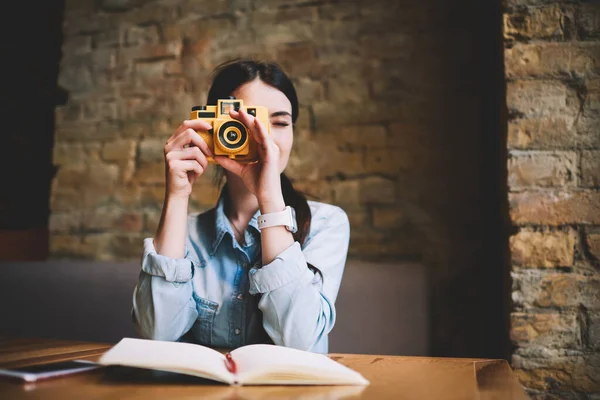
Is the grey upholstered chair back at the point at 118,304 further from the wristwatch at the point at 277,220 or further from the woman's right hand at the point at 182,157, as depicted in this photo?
the woman's right hand at the point at 182,157

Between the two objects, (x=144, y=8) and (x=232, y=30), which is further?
(x=144, y=8)

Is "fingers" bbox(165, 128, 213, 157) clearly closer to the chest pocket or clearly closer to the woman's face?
the woman's face

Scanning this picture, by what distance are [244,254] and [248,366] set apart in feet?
1.87

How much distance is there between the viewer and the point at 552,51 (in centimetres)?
121

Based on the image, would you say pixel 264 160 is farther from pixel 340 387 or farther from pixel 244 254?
pixel 340 387

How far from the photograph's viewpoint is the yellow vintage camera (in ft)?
3.41

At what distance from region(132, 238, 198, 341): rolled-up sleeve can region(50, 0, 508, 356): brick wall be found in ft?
2.74

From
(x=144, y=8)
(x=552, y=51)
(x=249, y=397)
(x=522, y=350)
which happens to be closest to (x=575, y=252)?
(x=522, y=350)

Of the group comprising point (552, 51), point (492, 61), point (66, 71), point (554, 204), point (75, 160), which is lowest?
point (554, 204)

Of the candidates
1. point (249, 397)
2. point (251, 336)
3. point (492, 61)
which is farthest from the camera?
point (492, 61)

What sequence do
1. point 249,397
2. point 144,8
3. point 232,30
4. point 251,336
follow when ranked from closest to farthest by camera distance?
point 249,397 < point 251,336 < point 232,30 < point 144,8

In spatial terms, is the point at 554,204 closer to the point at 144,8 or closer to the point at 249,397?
the point at 249,397

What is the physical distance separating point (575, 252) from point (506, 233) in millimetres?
168

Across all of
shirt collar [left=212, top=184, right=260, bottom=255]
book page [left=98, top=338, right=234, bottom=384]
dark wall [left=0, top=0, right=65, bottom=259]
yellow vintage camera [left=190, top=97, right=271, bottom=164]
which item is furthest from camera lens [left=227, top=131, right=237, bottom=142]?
dark wall [left=0, top=0, right=65, bottom=259]
